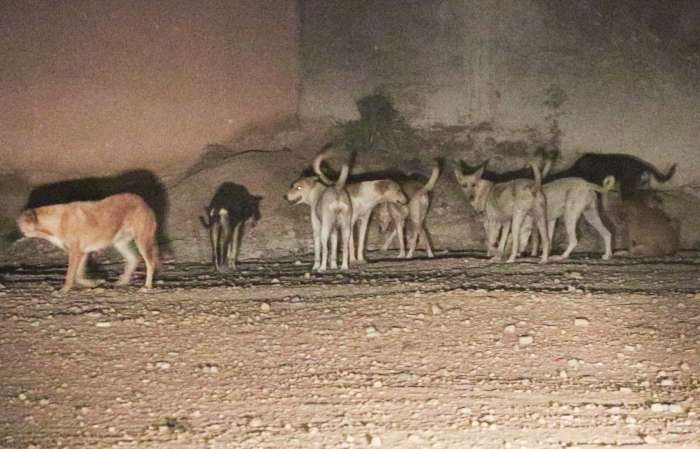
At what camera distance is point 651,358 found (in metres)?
6.16

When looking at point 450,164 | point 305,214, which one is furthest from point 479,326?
point 450,164

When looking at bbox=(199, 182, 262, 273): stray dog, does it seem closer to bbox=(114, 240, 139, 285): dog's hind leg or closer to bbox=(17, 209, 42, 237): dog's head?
bbox=(114, 240, 139, 285): dog's hind leg

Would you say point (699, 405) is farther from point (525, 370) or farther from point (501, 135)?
point (501, 135)

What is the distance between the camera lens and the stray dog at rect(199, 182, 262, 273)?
9938 mm

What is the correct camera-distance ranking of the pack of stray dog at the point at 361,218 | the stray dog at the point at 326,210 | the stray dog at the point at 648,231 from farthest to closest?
the stray dog at the point at 648,231
the stray dog at the point at 326,210
the pack of stray dog at the point at 361,218

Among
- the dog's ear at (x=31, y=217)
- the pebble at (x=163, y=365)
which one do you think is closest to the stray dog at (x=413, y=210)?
the dog's ear at (x=31, y=217)

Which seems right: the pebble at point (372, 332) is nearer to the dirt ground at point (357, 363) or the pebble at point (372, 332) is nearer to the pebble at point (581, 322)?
the dirt ground at point (357, 363)

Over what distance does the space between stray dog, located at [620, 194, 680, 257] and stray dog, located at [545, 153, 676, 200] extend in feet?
6.47

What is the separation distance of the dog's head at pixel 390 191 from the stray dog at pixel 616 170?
3.95 meters

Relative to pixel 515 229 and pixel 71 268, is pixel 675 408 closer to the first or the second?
pixel 515 229

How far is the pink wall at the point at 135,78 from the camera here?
12078 millimetres

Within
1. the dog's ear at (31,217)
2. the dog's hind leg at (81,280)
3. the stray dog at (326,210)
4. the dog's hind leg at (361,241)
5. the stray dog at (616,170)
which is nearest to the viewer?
the dog's ear at (31,217)

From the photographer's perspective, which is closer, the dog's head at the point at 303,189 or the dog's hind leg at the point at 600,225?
the dog's head at the point at 303,189

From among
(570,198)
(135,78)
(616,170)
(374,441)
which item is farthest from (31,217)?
(616,170)
